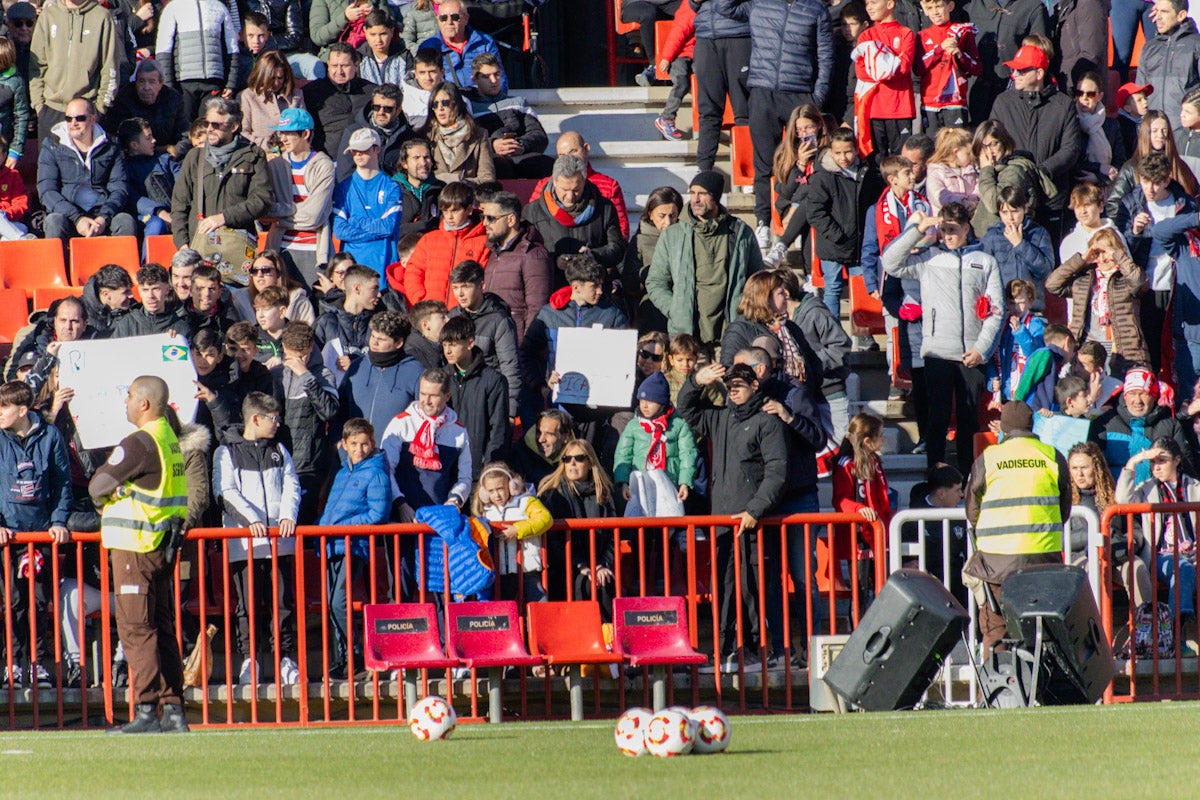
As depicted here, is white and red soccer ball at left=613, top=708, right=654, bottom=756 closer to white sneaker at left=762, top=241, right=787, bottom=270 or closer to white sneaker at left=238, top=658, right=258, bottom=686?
white sneaker at left=238, top=658, right=258, bottom=686

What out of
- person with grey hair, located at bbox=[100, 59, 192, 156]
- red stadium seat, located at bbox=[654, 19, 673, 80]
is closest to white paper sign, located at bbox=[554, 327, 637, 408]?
person with grey hair, located at bbox=[100, 59, 192, 156]

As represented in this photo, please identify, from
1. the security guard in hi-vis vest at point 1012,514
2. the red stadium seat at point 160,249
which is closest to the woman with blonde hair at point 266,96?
the red stadium seat at point 160,249

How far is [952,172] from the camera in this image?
45.2 ft

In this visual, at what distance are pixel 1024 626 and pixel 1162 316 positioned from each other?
4697mm

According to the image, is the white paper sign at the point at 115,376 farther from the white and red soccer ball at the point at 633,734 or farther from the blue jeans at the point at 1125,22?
the blue jeans at the point at 1125,22

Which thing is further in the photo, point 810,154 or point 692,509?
point 810,154

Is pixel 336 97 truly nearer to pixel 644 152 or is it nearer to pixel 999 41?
pixel 644 152

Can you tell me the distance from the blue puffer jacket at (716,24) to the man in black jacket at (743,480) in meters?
4.59

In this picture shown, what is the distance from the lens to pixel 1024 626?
9172 mm

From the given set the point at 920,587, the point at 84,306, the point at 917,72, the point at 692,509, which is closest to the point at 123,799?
the point at 920,587

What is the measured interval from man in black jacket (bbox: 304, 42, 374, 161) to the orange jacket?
2.00m

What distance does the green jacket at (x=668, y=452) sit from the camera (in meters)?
11.1

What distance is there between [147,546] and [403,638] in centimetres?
146

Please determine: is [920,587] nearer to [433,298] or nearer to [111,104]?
[433,298]
